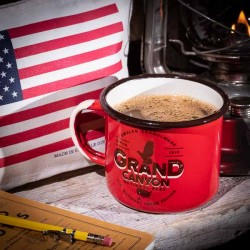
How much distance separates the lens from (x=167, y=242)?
0.91 meters

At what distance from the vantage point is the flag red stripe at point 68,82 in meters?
1.00

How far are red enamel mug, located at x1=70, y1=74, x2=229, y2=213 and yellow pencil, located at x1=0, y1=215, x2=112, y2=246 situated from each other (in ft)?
0.38

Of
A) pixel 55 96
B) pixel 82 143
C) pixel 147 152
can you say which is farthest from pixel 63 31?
pixel 147 152

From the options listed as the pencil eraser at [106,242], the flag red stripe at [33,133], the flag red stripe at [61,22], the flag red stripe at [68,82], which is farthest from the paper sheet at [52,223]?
the flag red stripe at [61,22]

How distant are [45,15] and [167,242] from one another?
1.68ft

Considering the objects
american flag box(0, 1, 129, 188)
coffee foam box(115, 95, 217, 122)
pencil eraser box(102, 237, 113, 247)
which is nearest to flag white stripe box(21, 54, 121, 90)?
american flag box(0, 1, 129, 188)

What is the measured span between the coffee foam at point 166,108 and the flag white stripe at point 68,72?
11cm

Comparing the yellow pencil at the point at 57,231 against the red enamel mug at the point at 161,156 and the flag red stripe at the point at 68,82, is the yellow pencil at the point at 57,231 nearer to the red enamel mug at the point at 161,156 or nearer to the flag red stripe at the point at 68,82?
the red enamel mug at the point at 161,156

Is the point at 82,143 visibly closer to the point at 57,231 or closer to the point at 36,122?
the point at 36,122

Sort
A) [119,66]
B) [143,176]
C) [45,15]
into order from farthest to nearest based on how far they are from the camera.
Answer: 1. [119,66]
2. [45,15]
3. [143,176]

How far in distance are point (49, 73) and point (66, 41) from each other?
8cm

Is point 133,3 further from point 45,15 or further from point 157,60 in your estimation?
point 45,15

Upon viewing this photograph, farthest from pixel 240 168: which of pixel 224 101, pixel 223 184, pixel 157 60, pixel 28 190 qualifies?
pixel 28 190

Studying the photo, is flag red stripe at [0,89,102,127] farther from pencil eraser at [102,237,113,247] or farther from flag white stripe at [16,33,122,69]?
pencil eraser at [102,237,113,247]
